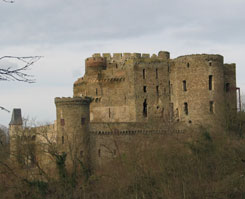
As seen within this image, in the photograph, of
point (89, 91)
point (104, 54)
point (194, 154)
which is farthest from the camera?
point (104, 54)

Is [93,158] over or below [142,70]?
below

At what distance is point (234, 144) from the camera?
3556cm

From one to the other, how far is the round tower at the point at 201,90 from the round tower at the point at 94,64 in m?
7.97

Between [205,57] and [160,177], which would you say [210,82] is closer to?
[205,57]

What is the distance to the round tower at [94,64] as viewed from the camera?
161 ft

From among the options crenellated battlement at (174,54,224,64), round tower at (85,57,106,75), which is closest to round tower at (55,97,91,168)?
round tower at (85,57,106,75)

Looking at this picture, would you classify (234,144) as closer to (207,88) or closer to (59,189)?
(207,88)

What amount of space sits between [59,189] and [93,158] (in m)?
12.9

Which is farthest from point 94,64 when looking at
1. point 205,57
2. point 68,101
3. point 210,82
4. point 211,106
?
point 211,106

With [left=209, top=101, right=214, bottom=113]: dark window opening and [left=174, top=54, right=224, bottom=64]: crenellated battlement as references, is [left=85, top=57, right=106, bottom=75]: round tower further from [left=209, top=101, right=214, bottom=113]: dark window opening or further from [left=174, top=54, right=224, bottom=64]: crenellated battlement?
[left=209, top=101, right=214, bottom=113]: dark window opening

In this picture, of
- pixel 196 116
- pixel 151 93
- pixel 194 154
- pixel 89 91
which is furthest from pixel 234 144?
pixel 89 91

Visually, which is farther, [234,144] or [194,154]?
[234,144]

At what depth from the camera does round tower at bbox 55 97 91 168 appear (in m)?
39.8

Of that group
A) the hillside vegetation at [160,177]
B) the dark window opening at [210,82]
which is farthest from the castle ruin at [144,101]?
the hillside vegetation at [160,177]
